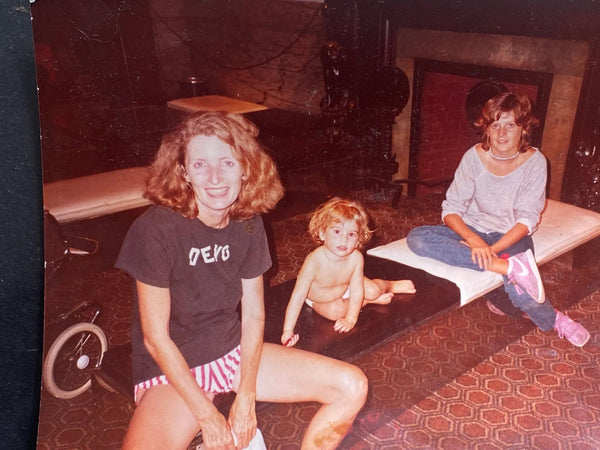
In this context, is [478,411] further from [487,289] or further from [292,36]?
[292,36]

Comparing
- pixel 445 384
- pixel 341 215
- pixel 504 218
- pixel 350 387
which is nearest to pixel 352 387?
pixel 350 387

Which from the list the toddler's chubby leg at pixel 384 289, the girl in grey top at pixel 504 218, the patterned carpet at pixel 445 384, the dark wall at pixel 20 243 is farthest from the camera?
the girl in grey top at pixel 504 218

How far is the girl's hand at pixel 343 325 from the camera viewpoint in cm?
149

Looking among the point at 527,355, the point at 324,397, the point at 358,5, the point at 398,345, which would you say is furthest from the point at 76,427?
the point at 358,5

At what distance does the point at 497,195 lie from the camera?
1.82 meters

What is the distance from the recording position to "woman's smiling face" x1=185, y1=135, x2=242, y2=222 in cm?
108

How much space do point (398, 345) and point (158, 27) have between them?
1.40 metres

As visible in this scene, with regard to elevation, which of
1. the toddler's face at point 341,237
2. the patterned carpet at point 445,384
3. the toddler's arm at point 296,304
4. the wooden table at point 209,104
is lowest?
the patterned carpet at point 445,384

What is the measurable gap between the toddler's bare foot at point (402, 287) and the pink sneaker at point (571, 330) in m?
0.59

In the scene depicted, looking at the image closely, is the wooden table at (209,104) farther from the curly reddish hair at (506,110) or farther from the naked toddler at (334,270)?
the curly reddish hair at (506,110)

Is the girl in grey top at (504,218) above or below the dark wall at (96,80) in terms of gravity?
below

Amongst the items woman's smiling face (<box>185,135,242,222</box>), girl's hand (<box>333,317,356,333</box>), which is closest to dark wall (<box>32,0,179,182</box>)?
woman's smiling face (<box>185,135,242,222</box>)

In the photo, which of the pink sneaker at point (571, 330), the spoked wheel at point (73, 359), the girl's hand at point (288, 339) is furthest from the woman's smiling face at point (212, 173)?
the pink sneaker at point (571, 330)

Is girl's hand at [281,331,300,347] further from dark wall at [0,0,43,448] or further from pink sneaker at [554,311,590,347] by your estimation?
pink sneaker at [554,311,590,347]
